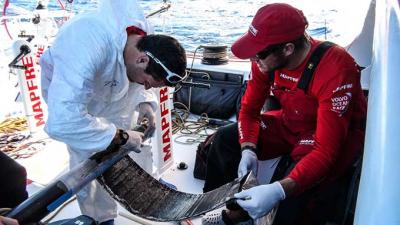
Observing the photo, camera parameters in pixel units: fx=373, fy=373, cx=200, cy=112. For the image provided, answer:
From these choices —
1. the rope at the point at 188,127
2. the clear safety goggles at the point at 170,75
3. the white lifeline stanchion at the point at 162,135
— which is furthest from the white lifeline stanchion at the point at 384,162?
the rope at the point at 188,127

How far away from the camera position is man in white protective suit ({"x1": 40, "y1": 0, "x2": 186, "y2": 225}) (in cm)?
136

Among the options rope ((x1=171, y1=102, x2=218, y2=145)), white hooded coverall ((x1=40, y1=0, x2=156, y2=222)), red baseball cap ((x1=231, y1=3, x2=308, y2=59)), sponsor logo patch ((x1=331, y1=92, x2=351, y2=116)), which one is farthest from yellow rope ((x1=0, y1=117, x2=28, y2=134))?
sponsor logo patch ((x1=331, y1=92, x2=351, y2=116))

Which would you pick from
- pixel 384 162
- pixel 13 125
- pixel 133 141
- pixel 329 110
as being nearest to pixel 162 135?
pixel 133 141

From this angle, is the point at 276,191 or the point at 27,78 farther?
the point at 27,78

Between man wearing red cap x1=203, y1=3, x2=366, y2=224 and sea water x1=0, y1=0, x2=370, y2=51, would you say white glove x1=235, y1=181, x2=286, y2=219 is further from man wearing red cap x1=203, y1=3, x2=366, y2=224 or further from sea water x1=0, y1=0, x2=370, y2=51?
sea water x1=0, y1=0, x2=370, y2=51

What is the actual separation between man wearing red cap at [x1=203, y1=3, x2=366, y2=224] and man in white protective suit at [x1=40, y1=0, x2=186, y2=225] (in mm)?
349

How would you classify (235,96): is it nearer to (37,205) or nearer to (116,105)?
(116,105)

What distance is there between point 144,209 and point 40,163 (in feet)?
4.08

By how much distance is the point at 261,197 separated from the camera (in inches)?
54.3

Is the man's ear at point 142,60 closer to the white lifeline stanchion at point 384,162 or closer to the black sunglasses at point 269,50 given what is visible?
the black sunglasses at point 269,50

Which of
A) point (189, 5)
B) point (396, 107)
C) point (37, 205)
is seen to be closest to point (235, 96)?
point (37, 205)

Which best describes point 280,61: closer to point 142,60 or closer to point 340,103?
point 340,103

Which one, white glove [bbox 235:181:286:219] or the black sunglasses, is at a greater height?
the black sunglasses

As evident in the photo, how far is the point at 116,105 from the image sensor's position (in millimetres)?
1775
